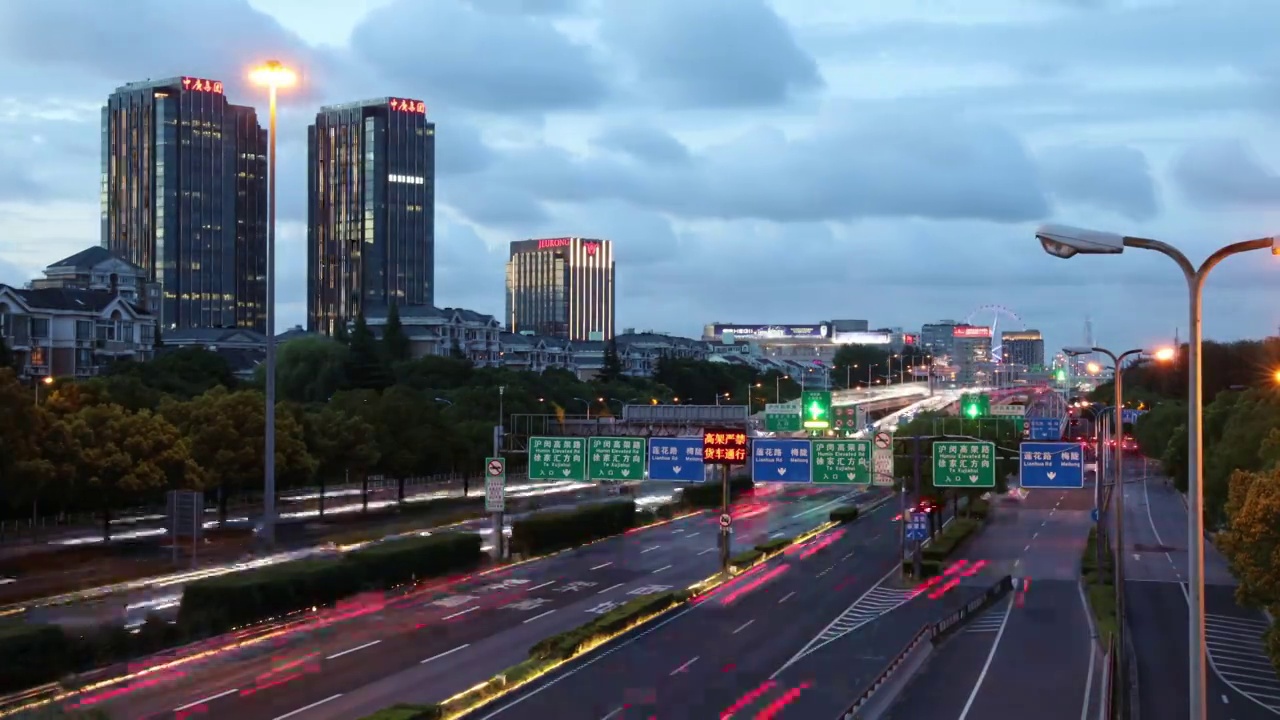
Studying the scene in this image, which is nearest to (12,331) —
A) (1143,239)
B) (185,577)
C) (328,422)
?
(328,422)

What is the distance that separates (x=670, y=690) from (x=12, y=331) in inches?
3078

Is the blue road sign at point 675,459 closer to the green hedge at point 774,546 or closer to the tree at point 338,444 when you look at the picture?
the green hedge at point 774,546

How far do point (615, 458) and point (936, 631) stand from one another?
16096mm

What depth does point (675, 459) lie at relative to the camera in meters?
51.2

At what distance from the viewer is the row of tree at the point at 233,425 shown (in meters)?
47.9

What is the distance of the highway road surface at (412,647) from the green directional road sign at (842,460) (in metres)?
7.48

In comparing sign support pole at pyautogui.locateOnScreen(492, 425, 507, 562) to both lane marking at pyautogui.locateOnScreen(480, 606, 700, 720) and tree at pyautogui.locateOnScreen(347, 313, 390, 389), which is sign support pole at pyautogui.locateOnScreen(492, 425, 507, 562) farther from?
tree at pyautogui.locateOnScreen(347, 313, 390, 389)

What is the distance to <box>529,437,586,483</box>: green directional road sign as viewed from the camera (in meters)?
50.9

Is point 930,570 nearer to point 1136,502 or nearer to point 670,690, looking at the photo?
point 670,690

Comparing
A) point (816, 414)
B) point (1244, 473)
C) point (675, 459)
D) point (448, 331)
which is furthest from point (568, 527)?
point (448, 331)

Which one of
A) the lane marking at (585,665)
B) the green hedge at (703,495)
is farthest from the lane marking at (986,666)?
the green hedge at (703,495)

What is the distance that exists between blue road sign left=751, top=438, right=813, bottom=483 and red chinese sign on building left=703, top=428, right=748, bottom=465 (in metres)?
0.85

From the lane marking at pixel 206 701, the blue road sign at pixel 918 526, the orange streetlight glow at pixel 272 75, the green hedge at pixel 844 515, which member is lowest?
the green hedge at pixel 844 515

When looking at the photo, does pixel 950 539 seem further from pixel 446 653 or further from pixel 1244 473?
pixel 446 653
